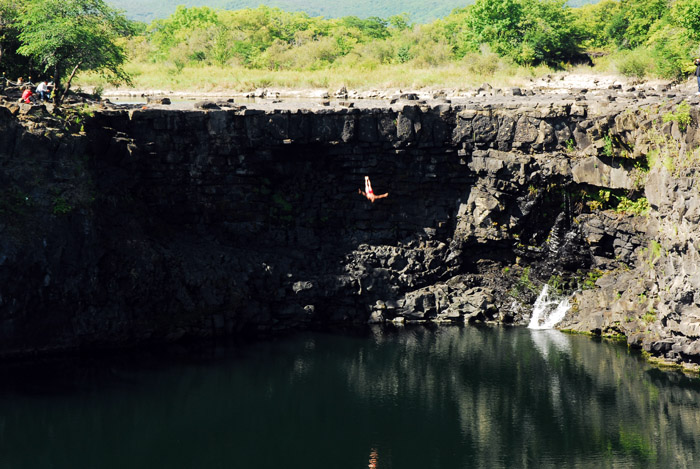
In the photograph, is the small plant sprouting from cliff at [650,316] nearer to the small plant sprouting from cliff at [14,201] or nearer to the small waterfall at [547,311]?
the small waterfall at [547,311]

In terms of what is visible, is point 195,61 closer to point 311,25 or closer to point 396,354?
point 311,25

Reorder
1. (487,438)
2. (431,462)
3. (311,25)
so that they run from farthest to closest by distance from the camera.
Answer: (311,25) < (487,438) < (431,462)

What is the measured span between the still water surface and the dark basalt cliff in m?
2.03

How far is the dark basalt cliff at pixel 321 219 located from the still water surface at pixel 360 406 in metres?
2.03

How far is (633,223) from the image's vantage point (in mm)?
40938

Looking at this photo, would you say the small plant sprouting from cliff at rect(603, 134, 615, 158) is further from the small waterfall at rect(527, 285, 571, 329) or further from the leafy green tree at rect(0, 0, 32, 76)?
the leafy green tree at rect(0, 0, 32, 76)

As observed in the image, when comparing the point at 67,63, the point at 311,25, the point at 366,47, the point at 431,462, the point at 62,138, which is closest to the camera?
the point at 431,462

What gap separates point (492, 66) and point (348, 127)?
23.8 meters

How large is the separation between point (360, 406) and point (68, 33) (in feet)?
78.5

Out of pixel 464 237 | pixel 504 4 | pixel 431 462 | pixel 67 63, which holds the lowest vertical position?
pixel 431 462

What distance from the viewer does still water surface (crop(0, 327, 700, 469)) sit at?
3064cm

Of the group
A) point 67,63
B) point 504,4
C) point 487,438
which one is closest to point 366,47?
point 504,4

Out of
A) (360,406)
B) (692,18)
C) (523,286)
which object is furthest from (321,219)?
(692,18)

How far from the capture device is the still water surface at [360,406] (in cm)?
3064
